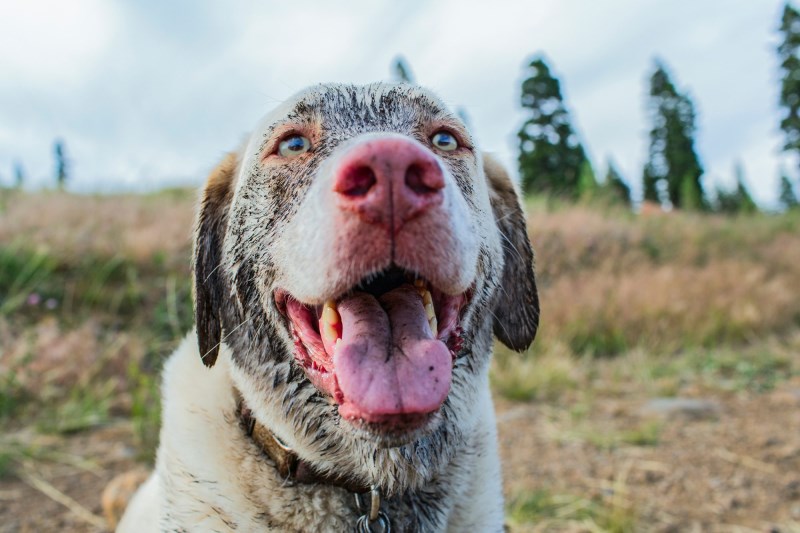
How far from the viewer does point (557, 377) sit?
17.9 ft

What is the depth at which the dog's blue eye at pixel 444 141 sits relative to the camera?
192 centimetres

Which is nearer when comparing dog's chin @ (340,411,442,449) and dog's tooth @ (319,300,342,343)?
dog's chin @ (340,411,442,449)

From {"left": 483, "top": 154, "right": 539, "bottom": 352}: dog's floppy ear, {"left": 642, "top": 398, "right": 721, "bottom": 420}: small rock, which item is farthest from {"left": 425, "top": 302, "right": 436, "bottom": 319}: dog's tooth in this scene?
{"left": 642, "top": 398, "right": 721, "bottom": 420}: small rock

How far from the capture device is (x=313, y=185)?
1.55 m

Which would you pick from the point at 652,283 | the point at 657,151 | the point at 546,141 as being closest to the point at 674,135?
the point at 657,151

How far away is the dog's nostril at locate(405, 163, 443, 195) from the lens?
132cm

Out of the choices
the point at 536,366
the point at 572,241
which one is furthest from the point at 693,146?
the point at 536,366

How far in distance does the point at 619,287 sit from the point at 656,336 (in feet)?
3.26

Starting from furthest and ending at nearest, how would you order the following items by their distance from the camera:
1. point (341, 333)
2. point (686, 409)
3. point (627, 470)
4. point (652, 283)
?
point (652, 283) < point (686, 409) < point (627, 470) < point (341, 333)

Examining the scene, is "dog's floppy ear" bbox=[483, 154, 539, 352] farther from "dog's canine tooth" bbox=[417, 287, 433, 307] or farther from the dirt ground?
the dirt ground

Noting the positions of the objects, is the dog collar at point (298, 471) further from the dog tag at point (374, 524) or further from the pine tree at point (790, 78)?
the pine tree at point (790, 78)

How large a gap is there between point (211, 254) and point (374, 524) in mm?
1110

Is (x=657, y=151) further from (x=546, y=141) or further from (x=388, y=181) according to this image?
(x=388, y=181)

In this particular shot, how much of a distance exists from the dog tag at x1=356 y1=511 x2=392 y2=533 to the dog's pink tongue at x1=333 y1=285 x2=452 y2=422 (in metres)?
0.46
